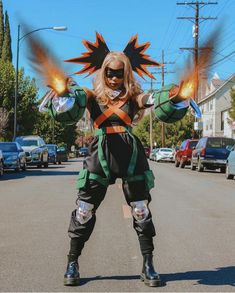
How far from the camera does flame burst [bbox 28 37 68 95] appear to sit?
4.12m

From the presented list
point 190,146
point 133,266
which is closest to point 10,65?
point 190,146

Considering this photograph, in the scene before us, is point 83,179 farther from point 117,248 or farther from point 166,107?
point 117,248

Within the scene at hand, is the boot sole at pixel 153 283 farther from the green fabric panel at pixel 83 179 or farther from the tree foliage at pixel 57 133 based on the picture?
the tree foliage at pixel 57 133

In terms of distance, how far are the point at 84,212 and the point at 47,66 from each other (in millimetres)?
1280

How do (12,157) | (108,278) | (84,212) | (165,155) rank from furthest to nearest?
1. (165,155)
2. (12,157)
3. (108,278)
4. (84,212)

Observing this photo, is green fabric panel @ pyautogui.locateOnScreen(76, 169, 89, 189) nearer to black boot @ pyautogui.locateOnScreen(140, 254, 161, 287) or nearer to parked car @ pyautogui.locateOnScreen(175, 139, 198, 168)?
black boot @ pyautogui.locateOnScreen(140, 254, 161, 287)

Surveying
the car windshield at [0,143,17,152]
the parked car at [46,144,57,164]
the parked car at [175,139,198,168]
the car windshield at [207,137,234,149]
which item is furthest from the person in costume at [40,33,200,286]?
the parked car at [46,144,57,164]

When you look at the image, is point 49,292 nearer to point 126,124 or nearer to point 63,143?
point 126,124

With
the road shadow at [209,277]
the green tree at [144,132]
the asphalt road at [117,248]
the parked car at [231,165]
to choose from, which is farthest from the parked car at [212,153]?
the green tree at [144,132]

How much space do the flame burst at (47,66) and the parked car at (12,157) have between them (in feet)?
62.5

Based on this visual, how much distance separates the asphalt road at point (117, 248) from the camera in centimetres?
486

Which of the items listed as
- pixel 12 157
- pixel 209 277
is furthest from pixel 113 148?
pixel 12 157

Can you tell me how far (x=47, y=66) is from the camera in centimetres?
423

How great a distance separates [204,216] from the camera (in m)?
9.31
